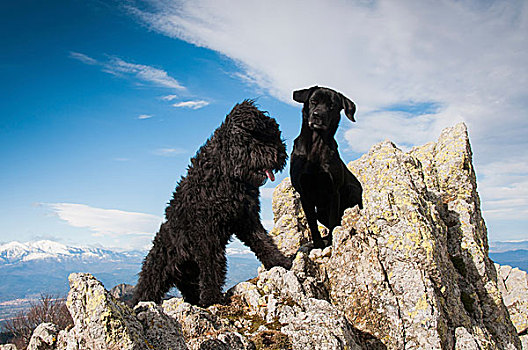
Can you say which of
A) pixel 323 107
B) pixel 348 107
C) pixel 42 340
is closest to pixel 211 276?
pixel 42 340

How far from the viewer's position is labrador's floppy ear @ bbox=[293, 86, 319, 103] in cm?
664

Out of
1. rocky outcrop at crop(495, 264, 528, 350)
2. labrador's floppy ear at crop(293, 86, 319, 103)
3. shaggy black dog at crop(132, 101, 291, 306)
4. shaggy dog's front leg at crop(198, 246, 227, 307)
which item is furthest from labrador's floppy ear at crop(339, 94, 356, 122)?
rocky outcrop at crop(495, 264, 528, 350)

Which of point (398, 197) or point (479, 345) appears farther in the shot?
point (398, 197)

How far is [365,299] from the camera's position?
17.3 ft

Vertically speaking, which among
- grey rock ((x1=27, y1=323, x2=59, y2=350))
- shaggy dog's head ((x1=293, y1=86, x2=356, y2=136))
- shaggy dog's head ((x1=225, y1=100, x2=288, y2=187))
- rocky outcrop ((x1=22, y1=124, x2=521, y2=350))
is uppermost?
shaggy dog's head ((x1=293, y1=86, x2=356, y2=136))

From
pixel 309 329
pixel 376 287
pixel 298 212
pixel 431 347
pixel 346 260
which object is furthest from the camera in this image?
pixel 298 212

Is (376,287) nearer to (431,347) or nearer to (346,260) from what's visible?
(346,260)

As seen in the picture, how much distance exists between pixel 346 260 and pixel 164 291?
3028 millimetres

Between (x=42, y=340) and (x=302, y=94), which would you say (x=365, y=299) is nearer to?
(x=302, y=94)

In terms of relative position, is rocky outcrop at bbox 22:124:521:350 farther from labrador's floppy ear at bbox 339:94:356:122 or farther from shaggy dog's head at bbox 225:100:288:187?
shaggy dog's head at bbox 225:100:288:187

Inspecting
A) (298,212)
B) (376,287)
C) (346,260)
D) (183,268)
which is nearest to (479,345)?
(376,287)

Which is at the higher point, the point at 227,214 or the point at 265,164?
the point at 265,164

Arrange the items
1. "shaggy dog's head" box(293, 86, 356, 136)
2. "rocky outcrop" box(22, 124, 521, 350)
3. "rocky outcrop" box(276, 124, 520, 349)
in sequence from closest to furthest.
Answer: "rocky outcrop" box(22, 124, 521, 350), "rocky outcrop" box(276, 124, 520, 349), "shaggy dog's head" box(293, 86, 356, 136)

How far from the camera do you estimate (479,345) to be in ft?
16.2
